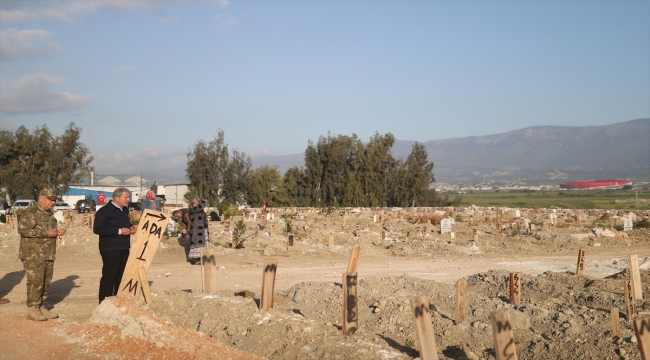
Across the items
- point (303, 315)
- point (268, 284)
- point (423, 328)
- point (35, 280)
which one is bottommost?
point (303, 315)

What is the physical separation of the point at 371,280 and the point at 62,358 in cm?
580

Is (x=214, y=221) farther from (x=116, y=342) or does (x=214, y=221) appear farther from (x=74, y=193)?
(x=74, y=193)

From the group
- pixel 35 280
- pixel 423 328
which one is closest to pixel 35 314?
pixel 35 280

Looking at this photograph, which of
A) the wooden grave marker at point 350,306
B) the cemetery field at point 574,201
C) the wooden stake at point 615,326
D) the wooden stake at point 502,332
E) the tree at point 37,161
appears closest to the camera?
the wooden stake at point 502,332

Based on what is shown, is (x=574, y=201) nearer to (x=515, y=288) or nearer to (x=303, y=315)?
(x=515, y=288)

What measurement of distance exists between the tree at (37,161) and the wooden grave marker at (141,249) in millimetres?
42399

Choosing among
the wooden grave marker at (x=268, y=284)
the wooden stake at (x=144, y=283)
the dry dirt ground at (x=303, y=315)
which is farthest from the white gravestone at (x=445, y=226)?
the wooden stake at (x=144, y=283)

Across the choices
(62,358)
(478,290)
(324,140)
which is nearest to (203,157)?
(324,140)

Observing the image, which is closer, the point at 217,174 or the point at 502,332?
the point at 502,332

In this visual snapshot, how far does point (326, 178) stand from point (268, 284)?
5330 cm

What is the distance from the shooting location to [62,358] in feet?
25.9

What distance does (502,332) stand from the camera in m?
6.57

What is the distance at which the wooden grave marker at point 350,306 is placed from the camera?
8.24 meters

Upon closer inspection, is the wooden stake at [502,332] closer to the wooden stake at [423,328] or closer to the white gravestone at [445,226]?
the wooden stake at [423,328]
